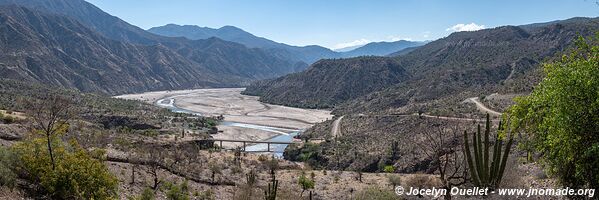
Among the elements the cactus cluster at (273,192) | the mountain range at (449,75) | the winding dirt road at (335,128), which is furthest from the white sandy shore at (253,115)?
the cactus cluster at (273,192)

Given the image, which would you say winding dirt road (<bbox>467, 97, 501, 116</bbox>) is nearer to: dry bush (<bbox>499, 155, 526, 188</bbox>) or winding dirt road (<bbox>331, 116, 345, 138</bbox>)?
winding dirt road (<bbox>331, 116, 345, 138</bbox>)

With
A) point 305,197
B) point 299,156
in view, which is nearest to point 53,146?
point 305,197

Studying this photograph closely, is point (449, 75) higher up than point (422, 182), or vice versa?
point (449, 75)

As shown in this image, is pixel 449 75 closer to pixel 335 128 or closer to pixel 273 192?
pixel 335 128

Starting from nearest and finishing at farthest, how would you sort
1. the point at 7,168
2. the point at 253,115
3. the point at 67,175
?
the point at 7,168, the point at 67,175, the point at 253,115

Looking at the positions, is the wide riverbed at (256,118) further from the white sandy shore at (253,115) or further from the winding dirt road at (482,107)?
the winding dirt road at (482,107)

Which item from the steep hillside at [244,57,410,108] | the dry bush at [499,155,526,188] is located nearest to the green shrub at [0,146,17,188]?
the dry bush at [499,155,526,188]

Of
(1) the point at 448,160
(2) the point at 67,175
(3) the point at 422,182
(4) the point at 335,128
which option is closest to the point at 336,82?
(4) the point at 335,128
